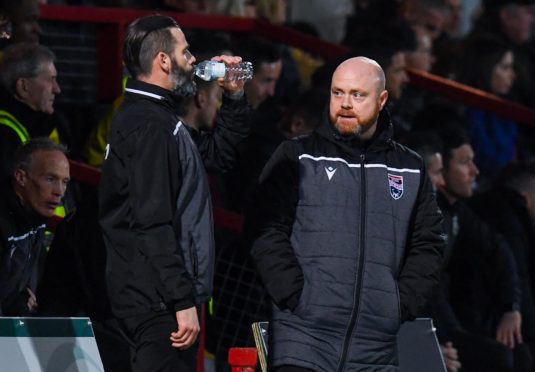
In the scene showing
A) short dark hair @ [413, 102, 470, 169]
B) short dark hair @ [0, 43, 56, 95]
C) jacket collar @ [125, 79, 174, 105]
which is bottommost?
short dark hair @ [413, 102, 470, 169]

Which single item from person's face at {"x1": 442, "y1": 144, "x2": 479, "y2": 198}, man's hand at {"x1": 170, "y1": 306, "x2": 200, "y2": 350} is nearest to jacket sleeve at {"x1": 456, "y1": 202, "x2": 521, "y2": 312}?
person's face at {"x1": 442, "y1": 144, "x2": 479, "y2": 198}

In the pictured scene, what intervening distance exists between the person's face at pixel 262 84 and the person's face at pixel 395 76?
76 cm

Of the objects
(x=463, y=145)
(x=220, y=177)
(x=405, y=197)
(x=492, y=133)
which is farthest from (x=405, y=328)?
(x=492, y=133)

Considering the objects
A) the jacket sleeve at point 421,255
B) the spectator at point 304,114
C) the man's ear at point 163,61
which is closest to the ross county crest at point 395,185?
the jacket sleeve at point 421,255

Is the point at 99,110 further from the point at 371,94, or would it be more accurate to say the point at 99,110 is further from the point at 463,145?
the point at 371,94

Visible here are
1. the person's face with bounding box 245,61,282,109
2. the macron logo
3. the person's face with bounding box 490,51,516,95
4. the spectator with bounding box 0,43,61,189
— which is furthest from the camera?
the person's face with bounding box 490,51,516,95

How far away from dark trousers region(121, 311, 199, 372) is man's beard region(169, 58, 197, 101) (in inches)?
35.1

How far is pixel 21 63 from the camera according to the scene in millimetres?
8172

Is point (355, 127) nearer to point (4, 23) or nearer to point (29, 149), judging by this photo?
point (29, 149)

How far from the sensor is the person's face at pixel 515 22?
13.2 meters

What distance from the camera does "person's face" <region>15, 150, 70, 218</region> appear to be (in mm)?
7277

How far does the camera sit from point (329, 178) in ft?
20.9

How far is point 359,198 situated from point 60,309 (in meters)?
1.79

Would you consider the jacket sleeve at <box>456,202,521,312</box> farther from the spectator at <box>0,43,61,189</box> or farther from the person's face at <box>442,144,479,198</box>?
the spectator at <box>0,43,61,189</box>
